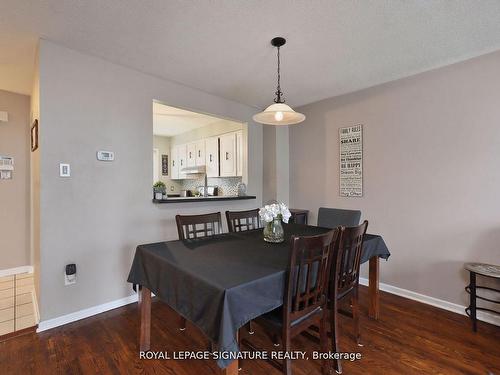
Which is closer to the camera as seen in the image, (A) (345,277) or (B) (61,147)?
(A) (345,277)

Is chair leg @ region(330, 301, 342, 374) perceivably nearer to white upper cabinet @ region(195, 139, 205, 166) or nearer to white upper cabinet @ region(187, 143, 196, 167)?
white upper cabinet @ region(195, 139, 205, 166)

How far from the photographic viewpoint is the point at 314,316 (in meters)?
1.59

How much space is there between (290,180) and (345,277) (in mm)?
2378

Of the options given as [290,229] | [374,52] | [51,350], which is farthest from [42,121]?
[374,52]

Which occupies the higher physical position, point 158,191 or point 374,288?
point 158,191

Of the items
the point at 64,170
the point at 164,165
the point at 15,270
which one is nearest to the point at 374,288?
the point at 64,170

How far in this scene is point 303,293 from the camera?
4.85 ft

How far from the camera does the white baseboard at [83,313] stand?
217 centimetres

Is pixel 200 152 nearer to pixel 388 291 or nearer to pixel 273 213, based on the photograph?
pixel 273 213

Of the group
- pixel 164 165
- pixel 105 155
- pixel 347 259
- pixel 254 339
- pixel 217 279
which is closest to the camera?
pixel 217 279

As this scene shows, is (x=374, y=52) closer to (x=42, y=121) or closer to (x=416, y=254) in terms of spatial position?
(x=416, y=254)

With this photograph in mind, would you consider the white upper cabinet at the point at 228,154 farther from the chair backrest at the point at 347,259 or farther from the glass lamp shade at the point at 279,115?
the chair backrest at the point at 347,259

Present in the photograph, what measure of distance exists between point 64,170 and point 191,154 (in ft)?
11.5

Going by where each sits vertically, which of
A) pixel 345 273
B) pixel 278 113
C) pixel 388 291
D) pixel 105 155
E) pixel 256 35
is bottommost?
pixel 388 291
